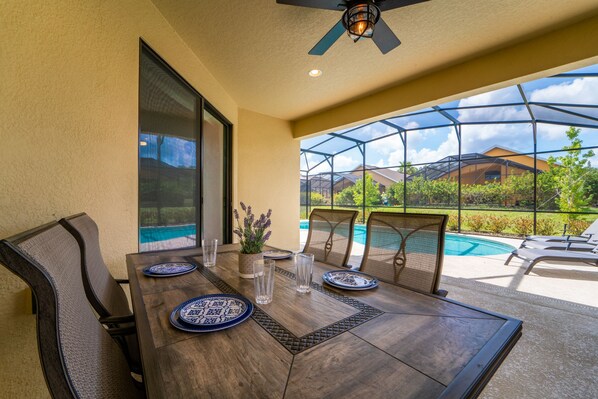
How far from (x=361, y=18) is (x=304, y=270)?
5.74 ft

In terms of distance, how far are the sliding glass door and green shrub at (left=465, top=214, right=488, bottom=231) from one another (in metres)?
8.14

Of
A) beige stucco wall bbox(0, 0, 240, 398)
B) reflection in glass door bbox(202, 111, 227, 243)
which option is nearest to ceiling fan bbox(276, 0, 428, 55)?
beige stucco wall bbox(0, 0, 240, 398)

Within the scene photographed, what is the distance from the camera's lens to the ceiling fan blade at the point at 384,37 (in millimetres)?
2000

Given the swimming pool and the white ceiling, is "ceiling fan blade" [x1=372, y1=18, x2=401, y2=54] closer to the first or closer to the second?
the white ceiling

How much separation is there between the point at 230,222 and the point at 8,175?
3320 millimetres

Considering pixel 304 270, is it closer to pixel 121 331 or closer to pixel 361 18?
pixel 121 331

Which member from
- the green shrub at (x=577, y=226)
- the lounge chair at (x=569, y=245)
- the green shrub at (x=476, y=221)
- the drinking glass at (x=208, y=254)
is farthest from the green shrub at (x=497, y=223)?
the drinking glass at (x=208, y=254)

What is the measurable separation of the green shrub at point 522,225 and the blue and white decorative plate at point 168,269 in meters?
9.18

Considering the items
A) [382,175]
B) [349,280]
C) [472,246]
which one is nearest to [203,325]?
[349,280]

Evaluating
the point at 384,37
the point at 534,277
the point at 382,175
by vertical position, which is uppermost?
the point at 384,37

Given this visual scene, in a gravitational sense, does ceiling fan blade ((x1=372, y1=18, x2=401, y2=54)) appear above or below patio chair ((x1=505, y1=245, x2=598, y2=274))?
above

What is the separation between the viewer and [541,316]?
8.13 feet

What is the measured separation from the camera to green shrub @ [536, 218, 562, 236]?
21.7 feet

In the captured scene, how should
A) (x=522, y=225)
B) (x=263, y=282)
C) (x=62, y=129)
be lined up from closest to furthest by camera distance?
(x=263, y=282) → (x=62, y=129) → (x=522, y=225)
